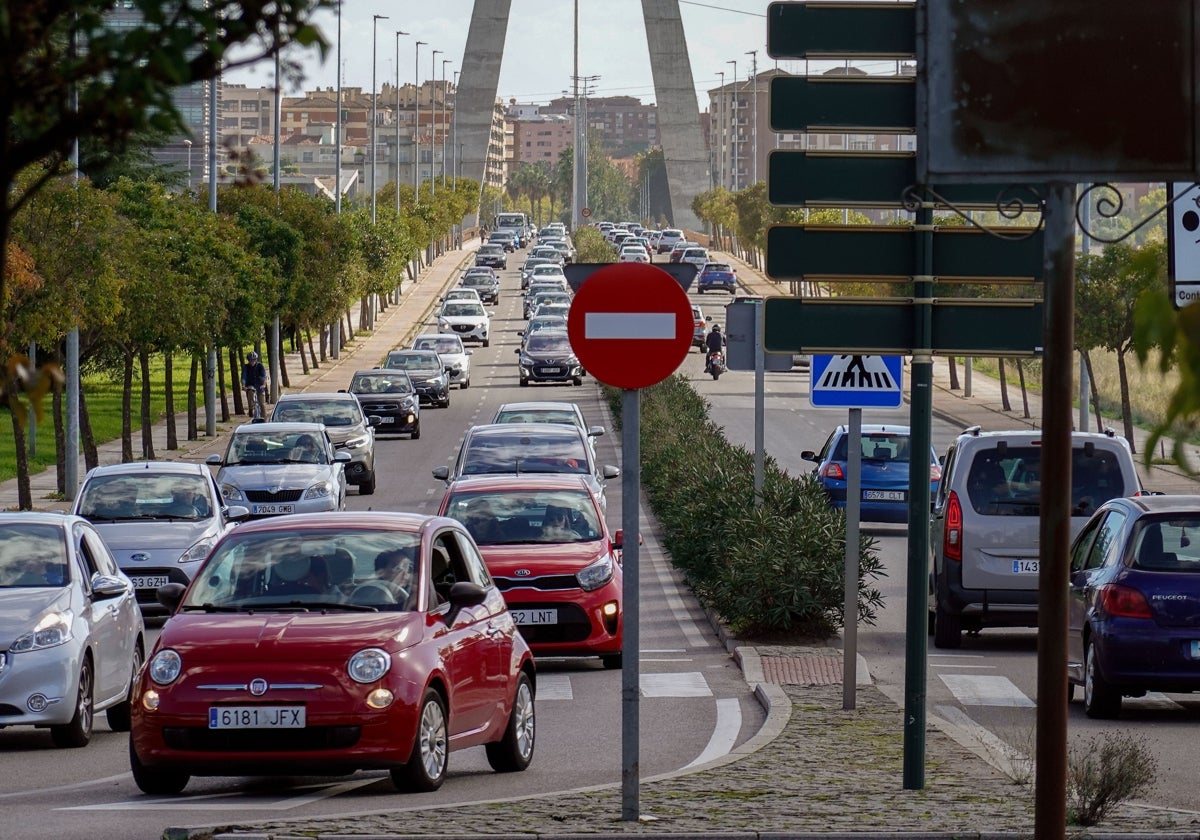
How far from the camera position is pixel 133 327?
1586 inches

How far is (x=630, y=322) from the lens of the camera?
9.17 metres

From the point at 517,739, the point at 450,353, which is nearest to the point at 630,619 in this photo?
the point at 517,739

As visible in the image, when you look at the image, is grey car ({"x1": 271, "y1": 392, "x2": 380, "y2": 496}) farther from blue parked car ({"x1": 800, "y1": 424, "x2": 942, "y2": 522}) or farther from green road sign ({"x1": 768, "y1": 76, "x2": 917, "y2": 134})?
green road sign ({"x1": 768, "y1": 76, "x2": 917, "y2": 134})

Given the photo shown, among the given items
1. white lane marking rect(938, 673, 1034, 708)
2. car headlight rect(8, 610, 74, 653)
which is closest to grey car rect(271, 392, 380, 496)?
white lane marking rect(938, 673, 1034, 708)

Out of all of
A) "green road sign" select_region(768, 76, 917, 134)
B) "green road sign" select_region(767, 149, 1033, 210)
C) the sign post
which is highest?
"green road sign" select_region(768, 76, 917, 134)

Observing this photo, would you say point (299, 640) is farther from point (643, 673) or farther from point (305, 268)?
point (305, 268)

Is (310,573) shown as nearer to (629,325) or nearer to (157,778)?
(157,778)

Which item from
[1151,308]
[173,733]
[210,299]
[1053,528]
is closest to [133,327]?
[210,299]

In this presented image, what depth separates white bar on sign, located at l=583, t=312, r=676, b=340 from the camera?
9133 millimetres

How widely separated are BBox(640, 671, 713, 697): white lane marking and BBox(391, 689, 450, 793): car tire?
5.15m

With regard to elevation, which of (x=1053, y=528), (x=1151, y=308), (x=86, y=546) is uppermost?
(x=1151, y=308)

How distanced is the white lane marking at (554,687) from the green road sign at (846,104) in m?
6.51

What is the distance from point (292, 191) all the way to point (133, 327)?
27316mm

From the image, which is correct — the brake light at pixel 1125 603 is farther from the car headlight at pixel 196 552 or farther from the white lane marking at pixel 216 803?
the car headlight at pixel 196 552
